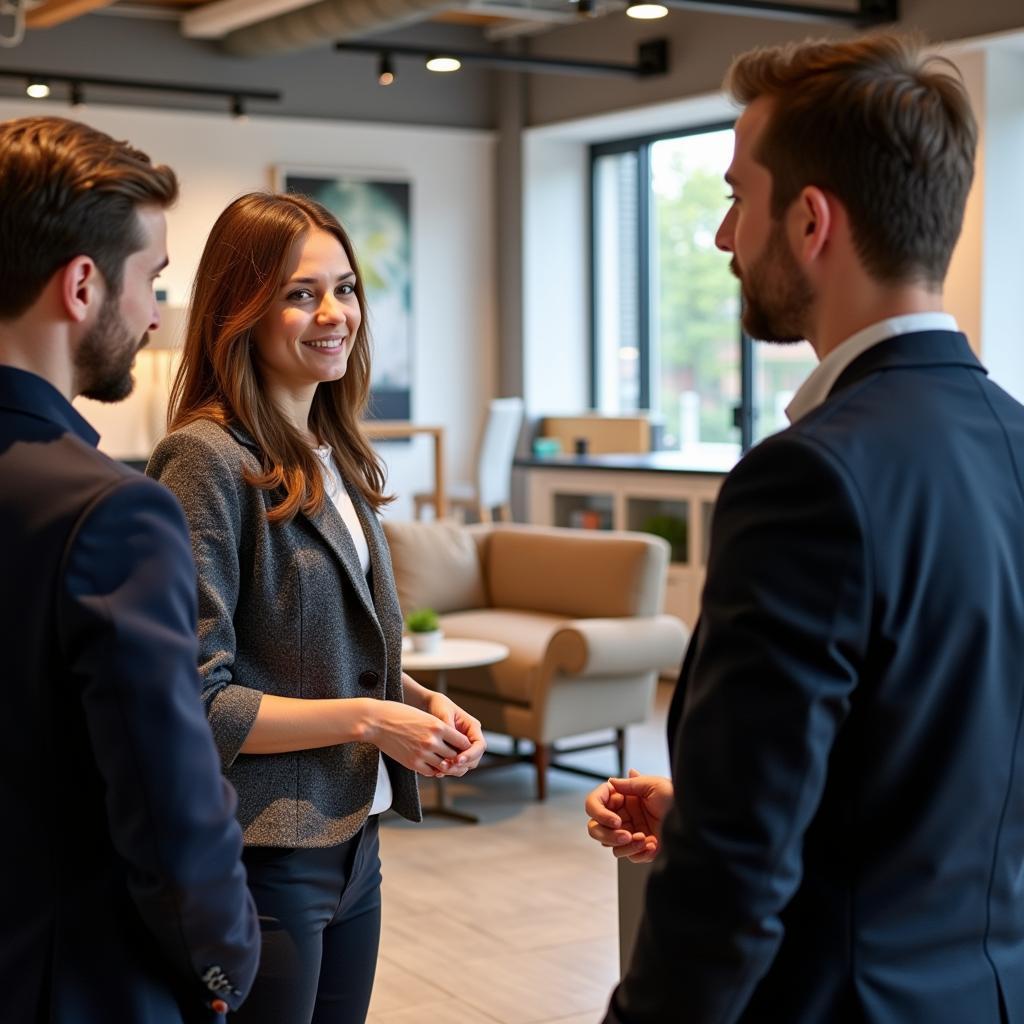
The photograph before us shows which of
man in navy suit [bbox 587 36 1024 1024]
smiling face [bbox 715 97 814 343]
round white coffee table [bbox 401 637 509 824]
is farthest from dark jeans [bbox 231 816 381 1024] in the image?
round white coffee table [bbox 401 637 509 824]

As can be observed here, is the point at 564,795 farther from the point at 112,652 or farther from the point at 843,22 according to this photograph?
the point at 112,652

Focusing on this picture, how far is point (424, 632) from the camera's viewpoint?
5734 millimetres

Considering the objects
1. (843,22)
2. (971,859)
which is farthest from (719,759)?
(843,22)

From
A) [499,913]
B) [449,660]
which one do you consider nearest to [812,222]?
[499,913]

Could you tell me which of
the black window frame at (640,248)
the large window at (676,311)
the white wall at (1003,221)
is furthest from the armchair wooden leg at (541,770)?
the black window frame at (640,248)

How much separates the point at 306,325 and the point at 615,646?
12.6 feet

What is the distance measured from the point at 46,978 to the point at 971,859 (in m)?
0.80

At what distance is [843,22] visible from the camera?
7.87 metres

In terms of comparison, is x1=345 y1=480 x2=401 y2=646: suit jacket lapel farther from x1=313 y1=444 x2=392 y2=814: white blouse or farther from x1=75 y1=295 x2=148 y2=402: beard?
x1=75 y1=295 x2=148 y2=402: beard

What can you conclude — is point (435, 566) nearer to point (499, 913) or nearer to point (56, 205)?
point (499, 913)

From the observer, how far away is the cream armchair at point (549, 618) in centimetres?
576

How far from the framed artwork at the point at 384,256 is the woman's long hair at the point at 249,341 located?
26.7 ft

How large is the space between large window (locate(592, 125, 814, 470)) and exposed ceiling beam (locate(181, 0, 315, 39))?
2.71m

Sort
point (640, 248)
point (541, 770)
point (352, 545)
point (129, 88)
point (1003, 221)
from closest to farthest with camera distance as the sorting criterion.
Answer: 1. point (352, 545)
2. point (541, 770)
3. point (1003, 221)
4. point (129, 88)
5. point (640, 248)
